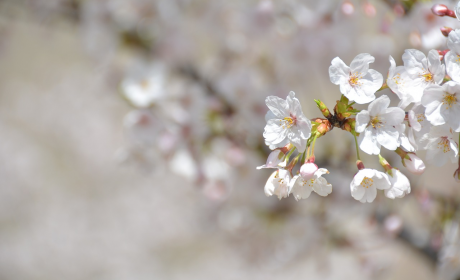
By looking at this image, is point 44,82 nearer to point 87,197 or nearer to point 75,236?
point 87,197

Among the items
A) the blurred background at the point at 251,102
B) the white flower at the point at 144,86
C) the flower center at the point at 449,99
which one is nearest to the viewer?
the flower center at the point at 449,99

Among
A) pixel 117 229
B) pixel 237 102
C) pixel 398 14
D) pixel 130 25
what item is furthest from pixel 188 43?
pixel 117 229

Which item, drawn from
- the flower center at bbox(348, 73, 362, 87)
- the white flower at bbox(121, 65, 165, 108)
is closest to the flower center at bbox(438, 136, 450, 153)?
the flower center at bbox(348, 73, 362, 87)

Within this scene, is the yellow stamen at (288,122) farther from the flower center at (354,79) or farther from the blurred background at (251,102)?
the blurred background at (251,102)

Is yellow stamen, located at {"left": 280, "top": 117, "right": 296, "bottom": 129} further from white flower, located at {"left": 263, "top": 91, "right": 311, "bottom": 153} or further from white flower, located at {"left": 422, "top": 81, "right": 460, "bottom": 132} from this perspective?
white flower, located at {"left": 422, "top": 81, "right": 460, "bottom": 132}

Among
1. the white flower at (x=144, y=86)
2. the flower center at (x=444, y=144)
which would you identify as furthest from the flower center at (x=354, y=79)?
the white flower at (x=144, y=86)
